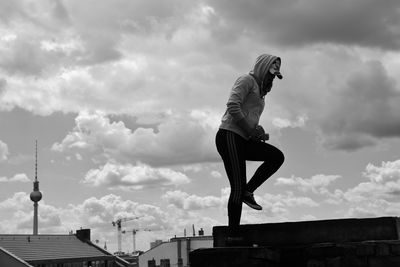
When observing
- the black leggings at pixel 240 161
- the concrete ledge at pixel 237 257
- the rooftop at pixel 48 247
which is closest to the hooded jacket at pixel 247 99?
the black leggings at pixel 240 161

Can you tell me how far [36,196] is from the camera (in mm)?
134875

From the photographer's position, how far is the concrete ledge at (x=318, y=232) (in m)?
7.04

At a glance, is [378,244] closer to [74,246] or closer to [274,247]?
[274,247]

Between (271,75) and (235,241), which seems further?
(271,75)

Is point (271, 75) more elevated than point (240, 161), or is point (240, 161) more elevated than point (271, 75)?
point (271, 75)

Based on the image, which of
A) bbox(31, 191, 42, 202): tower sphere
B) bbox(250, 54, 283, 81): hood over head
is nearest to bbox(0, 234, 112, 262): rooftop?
bbox(250, 54, 283, 81): hood over head

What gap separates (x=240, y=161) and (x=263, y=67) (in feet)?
4.06

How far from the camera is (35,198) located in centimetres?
13488

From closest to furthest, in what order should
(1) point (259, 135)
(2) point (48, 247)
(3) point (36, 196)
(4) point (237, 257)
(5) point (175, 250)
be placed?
(4) point (237, 257) → (1) point (259, 135) → (2) point (48, 247) → (5) point (175, 250) → (3) point (36, 196)

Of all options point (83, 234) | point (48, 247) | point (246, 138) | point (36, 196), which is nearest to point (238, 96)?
point (246, 138)

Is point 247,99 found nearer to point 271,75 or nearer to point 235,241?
point 271,75

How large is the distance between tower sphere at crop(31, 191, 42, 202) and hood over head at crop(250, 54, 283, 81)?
133 m

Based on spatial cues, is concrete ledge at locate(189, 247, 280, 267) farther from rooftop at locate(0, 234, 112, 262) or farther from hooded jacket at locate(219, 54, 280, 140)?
rooftop at locate(0, 234, 112, 262)

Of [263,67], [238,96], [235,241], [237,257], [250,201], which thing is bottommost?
[237,257]
